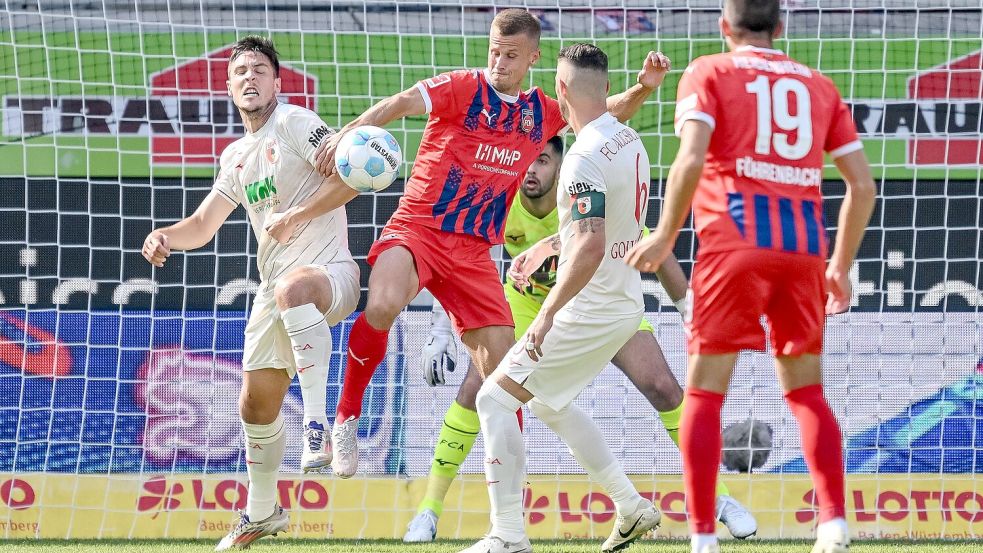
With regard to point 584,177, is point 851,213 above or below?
below

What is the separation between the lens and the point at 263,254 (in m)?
5.62

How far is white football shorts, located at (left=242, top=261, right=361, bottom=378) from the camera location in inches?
215

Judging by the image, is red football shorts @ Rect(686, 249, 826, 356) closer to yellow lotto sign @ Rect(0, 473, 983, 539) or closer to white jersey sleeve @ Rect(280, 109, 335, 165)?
white jersey sleeve @ Rect(280, 109, 335, 165)

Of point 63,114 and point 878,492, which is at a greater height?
point 63,114

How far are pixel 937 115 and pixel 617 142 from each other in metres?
5.16

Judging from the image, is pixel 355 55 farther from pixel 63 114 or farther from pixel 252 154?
pixel 252 154

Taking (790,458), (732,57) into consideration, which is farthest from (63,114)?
(732,57)

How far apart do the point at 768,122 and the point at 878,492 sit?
3.95 metres

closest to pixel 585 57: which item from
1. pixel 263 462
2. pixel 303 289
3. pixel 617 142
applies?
pixel 617 142

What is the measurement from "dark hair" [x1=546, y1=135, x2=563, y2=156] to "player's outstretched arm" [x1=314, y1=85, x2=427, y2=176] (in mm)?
1411

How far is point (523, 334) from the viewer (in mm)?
6098

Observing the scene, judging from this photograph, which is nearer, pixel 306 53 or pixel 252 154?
pixel 252 154

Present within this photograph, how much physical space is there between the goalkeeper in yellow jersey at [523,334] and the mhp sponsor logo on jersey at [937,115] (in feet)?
9.82

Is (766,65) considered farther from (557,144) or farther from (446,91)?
(557,144)
